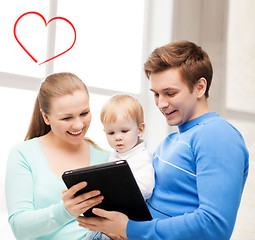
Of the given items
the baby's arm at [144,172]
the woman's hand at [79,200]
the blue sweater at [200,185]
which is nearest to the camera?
the blue sweater at [200,185]

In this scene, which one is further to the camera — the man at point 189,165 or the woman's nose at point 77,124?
the woman's nose at point 77,124

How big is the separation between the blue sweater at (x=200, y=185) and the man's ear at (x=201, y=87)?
3.2 inches

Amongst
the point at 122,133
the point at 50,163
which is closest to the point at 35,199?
the point at 50,163

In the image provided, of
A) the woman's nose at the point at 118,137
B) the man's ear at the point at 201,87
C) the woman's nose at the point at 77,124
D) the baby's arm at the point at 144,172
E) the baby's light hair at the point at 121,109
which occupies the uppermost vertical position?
the man's ear at the point at 201,87

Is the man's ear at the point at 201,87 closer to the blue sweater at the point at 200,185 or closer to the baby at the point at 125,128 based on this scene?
the blue sweater at the point at 200,185

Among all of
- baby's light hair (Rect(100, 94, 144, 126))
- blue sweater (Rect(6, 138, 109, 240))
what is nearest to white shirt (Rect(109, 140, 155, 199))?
baby's light hair (Rect(100, 94, 144, 126))

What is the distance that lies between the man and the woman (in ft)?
0.61

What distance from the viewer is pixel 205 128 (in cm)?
121

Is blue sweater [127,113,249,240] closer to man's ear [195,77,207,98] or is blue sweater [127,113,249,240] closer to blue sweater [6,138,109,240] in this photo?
man's ear [195,77,207,98]

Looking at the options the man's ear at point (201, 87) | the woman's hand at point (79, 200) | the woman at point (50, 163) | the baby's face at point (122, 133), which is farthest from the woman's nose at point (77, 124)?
the man's ear at point (201, 87)

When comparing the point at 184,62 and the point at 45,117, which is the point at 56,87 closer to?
the point at 45,117

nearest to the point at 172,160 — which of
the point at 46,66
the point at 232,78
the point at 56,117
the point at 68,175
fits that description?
the point at 68,175

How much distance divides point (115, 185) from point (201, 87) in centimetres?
45

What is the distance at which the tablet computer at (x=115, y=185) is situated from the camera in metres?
1.13
